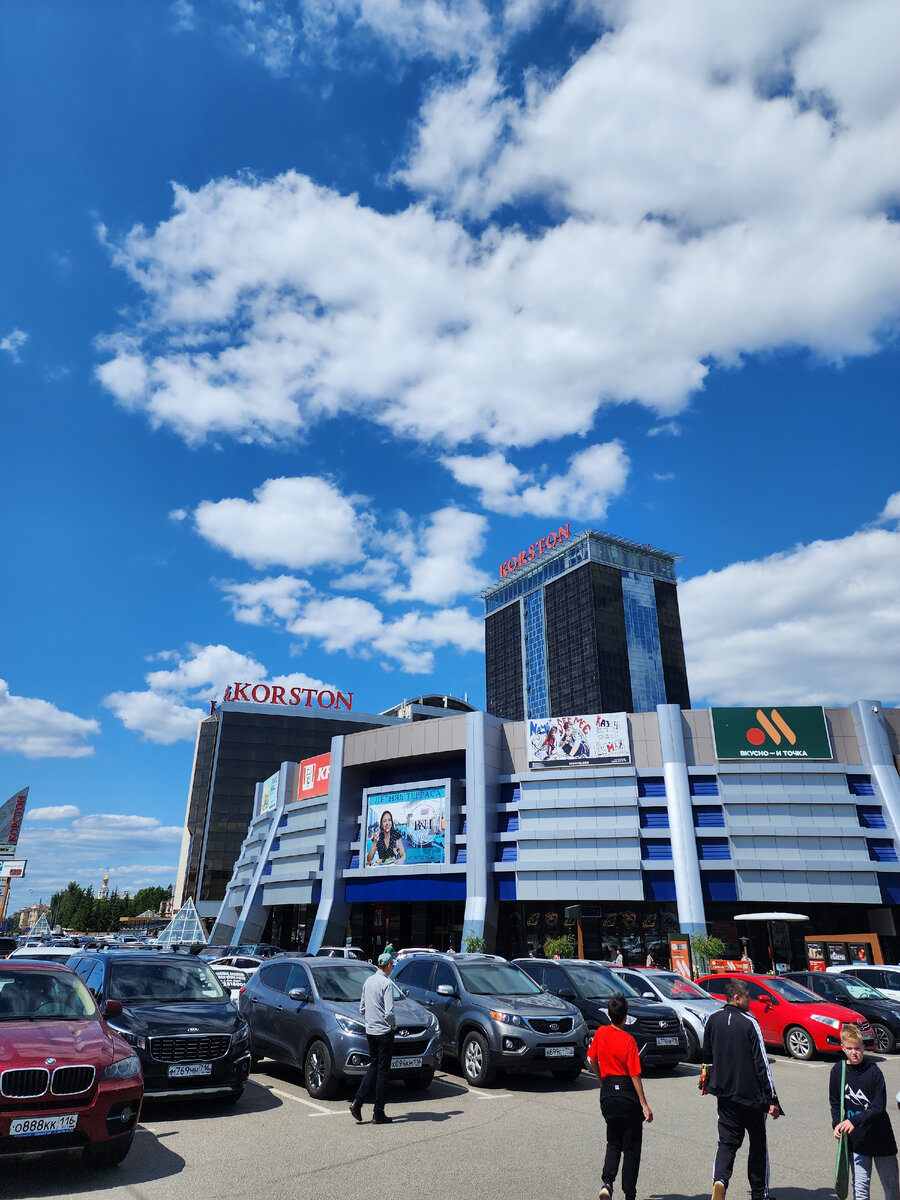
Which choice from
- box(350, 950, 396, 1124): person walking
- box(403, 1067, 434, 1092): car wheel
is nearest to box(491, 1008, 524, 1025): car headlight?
box(403, 1067, 434, 1092): car wheel

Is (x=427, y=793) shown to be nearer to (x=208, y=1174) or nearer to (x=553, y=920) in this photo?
(x=553, y=920)

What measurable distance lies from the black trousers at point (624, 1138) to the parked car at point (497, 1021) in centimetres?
508

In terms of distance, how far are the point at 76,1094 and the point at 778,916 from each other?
105ft

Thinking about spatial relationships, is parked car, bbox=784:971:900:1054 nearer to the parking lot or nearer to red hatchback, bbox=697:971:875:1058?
red hatchback, bbox=697:971:875:1058

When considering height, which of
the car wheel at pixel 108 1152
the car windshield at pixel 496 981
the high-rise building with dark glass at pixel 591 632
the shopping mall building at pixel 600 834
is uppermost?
the high-rise building with dark glass at pixel 591 632

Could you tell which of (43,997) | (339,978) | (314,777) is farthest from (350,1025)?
(314,777)

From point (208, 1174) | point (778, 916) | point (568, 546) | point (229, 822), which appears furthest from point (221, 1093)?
point (568, 546)

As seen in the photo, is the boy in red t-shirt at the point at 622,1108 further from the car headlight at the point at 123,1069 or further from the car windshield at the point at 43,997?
the car windshield at the point at 43,997

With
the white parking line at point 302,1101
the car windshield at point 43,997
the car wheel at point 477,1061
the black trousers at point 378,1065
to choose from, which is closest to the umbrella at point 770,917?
the car wheel at point 477,1061

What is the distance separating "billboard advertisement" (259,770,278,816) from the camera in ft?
193

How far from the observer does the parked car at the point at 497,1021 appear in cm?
1055

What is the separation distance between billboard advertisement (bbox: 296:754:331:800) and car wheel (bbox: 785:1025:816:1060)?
4011cm

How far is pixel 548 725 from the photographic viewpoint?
148ft

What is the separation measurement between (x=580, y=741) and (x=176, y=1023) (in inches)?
1436
